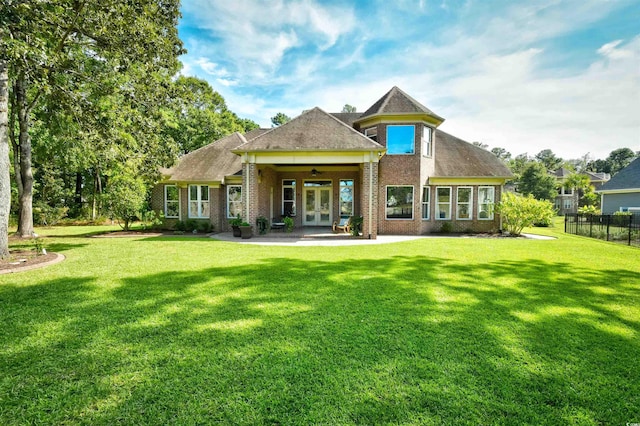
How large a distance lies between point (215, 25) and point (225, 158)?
7.51 m

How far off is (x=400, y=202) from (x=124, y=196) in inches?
601

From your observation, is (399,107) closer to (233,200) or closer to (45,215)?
(233,200)

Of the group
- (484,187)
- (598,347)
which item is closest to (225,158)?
(484,187)

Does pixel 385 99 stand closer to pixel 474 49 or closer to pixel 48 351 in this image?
pixel 474 49

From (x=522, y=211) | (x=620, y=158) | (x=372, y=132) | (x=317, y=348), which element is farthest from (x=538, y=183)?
(x=620, y=158)

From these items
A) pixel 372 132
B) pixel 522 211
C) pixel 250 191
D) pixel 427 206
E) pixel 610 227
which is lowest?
pixel 610 227

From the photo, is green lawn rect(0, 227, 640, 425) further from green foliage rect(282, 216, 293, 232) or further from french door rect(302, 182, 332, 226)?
french door rect(302, 182, 332, 226)

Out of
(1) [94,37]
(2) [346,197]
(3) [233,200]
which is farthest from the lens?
(2) [346,197]

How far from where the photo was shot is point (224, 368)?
3.15 m

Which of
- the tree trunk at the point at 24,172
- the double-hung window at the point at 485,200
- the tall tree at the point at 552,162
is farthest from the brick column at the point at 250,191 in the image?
the tall tree at the point at 552,162

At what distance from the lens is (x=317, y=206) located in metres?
19.3

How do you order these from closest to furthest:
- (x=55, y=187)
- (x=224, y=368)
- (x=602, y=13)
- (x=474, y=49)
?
(x=224, y=368)
(x=602, y=13)
(x=474, y=49)
(x=55, y=187)

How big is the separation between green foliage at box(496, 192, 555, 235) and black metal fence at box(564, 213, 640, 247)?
2426mm

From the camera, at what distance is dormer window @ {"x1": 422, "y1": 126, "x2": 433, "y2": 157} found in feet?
53.5
